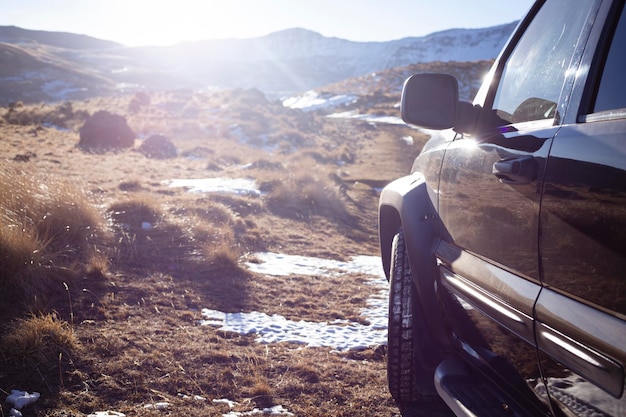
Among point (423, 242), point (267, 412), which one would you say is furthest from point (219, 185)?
point (423, 242)

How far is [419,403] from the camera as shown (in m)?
2.68

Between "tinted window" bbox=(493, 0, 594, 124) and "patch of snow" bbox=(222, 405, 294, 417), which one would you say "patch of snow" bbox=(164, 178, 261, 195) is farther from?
"tinted window" bbox=(493, 0, 594, 124)

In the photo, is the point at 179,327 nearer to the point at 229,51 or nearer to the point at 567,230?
the point at 567,230

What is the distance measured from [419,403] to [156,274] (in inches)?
113

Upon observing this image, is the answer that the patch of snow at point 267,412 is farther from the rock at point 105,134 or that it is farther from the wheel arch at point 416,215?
the rock at point 105,134

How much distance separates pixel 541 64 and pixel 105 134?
55.1ft

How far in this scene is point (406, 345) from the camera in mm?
2422

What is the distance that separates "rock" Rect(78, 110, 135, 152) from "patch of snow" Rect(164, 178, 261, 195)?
21.1 ft

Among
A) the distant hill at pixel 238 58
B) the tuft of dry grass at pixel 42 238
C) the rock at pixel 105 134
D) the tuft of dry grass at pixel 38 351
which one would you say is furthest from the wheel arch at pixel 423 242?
the distant hill at pixel 238 58

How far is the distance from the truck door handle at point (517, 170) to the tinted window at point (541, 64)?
0.74 ft

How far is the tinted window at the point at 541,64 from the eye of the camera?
165 cm

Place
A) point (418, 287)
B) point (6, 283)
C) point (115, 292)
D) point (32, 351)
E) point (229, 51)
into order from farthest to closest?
point (229, 51), point (115, 292), point (6, 283), point (32, 351), point (418, 287)

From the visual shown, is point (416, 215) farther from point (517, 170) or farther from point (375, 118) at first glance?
point (375, 118)

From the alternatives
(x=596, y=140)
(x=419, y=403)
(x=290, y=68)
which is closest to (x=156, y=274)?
(x=419, y=403)
